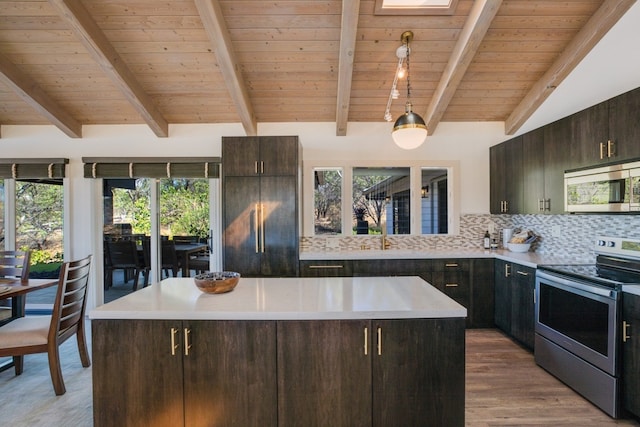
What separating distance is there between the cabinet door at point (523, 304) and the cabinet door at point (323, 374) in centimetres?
219

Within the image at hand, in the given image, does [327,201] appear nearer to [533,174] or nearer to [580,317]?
[533,174]

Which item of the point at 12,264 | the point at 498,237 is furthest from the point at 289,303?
the point at 498,237

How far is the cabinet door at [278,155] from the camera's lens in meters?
3.65

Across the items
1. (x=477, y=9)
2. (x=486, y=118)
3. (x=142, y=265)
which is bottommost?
(x=142, y=265)

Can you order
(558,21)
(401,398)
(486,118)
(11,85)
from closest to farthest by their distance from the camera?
(401,398) → (558,21) → (11,85) → (486,118)

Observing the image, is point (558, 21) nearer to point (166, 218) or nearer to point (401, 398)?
point (401, 398)

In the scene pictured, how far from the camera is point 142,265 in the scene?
4.31m

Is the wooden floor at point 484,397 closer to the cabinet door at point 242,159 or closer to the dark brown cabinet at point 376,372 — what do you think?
the dark brown cabinet at point 376,372

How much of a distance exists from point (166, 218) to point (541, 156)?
4438 mm

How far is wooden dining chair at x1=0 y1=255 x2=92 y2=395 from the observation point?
2.41 m

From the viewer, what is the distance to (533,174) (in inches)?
133

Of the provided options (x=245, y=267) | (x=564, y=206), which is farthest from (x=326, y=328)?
(x=564, y=206)

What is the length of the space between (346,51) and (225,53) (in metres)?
1.06

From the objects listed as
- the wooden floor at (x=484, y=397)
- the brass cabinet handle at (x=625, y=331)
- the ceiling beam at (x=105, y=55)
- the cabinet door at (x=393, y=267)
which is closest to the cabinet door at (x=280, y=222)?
the cabinet door at (x=393, y=267)
